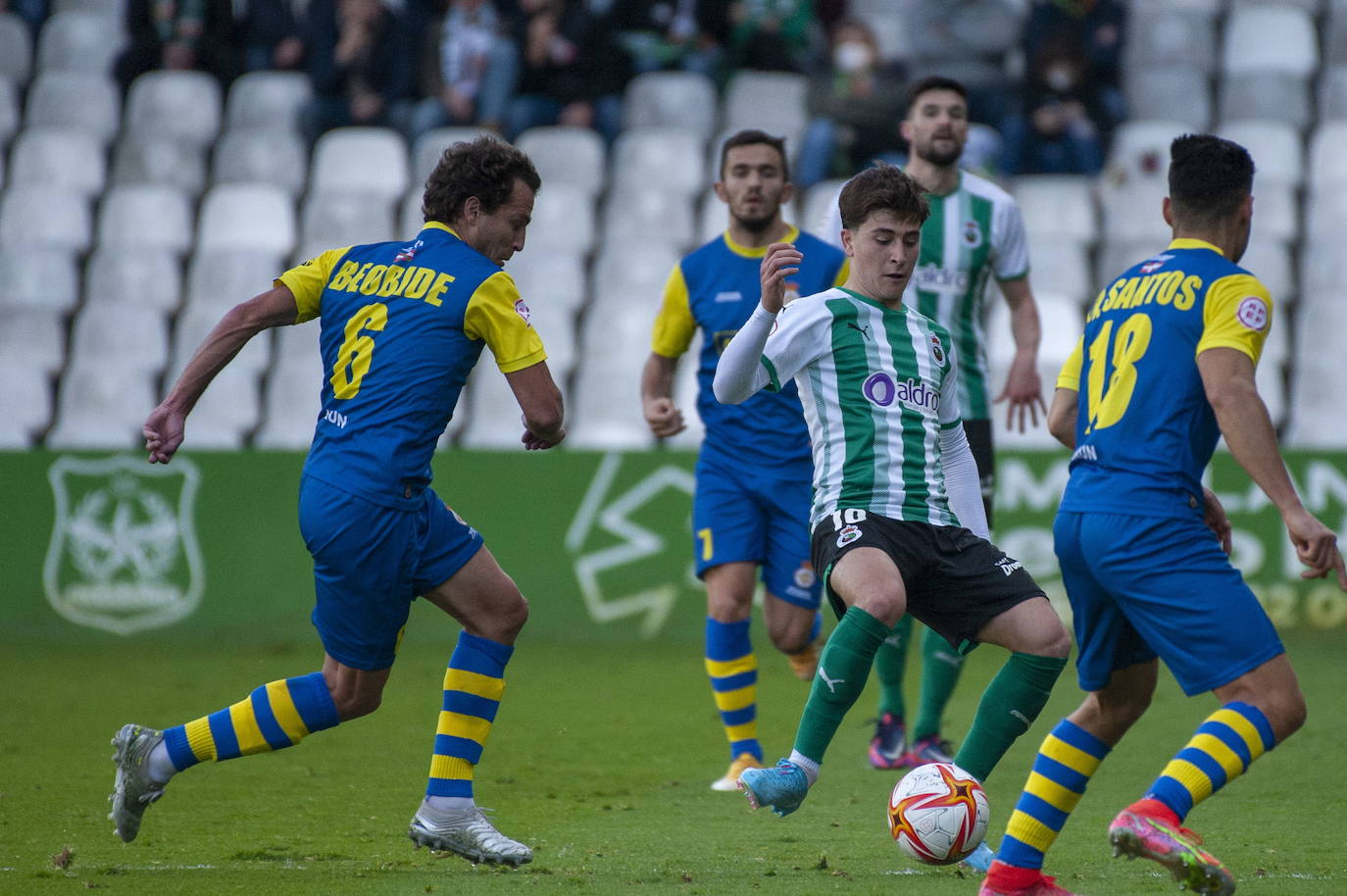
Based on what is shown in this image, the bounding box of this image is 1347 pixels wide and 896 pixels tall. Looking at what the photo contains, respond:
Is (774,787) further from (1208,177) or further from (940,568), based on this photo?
(1208,177)

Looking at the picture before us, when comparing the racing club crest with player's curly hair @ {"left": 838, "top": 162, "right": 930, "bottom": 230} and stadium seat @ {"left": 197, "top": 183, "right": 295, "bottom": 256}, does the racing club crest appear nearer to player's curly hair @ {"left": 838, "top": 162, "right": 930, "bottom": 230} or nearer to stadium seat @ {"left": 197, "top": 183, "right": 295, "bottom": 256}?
stadium seat @ {"left": 197, "top": 183, "right": 295, "bottom": 256}

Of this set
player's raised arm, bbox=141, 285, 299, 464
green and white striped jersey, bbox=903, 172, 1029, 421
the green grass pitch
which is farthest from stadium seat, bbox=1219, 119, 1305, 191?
player's raised arm, bbox=141, 285, 299, 464

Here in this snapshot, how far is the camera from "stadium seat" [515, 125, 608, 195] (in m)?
13.6

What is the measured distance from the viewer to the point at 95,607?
10617mm

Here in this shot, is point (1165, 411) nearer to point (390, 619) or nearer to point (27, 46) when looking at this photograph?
point (390, 619)

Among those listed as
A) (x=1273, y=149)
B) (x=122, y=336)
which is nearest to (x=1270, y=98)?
(x=1273, y=149)

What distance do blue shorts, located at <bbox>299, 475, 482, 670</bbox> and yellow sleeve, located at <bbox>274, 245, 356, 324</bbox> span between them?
52 centimetres

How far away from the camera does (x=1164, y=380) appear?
4180 mm

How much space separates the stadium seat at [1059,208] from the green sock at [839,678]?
29.8 ft

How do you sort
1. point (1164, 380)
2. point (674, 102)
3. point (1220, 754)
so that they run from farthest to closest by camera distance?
point (674, 102), point (1164, 380), point (1220, 754)

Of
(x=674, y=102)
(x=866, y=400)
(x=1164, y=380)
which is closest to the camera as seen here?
(x=1164, y=380)

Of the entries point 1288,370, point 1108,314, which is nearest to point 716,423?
point 1108,314

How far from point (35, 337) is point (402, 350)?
8.74m

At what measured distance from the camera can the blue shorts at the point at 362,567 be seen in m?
4.73
